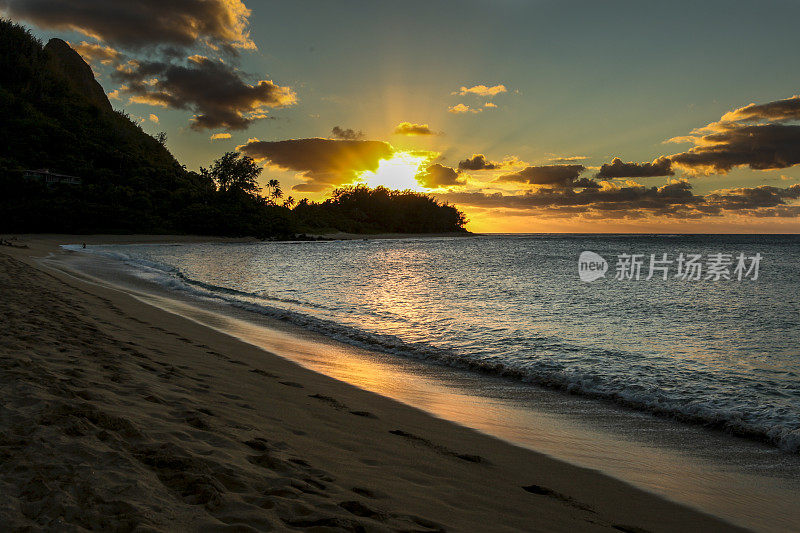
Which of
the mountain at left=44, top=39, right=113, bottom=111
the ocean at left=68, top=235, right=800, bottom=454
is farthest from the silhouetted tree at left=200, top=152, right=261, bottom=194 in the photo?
the ocean at left=68, top=235, right=800, bottom=454

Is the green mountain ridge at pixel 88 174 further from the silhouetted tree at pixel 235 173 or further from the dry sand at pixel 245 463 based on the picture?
the dry sand at pixel 245 463

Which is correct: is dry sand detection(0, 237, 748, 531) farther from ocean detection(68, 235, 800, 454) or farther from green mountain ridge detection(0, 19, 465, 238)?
green mountain ridge detection(0, 19, 465, 238)

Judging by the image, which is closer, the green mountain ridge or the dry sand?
the dry sand

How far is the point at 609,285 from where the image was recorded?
27.5 m

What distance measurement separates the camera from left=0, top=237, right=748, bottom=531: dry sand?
114 inches

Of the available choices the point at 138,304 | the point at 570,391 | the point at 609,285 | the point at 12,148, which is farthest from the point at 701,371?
the point at 12,148

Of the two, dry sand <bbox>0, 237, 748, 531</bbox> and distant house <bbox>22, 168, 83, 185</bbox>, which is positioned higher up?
distant house <bbox>22, 168, 83, 185</bbox>

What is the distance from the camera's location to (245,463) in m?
3.75

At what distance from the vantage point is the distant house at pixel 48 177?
286ft

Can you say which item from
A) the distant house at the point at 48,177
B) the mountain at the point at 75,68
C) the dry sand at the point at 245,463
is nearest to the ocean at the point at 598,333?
the dry sand at the point at 245,463

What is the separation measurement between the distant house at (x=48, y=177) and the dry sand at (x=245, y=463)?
4126 inches

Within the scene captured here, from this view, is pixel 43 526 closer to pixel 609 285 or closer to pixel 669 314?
pixel 669 314

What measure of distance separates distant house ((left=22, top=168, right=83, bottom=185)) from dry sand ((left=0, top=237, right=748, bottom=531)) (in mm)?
104791

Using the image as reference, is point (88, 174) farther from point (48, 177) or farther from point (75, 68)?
point (75, 68)
